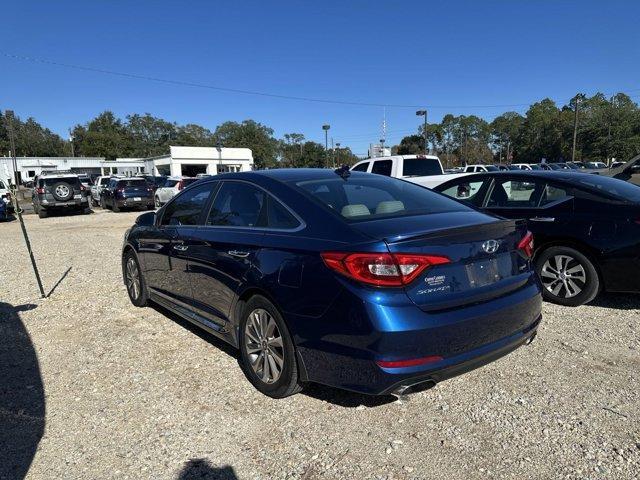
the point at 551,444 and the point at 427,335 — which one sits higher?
the point at 427,335

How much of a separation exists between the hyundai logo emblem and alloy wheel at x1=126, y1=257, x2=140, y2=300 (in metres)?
4.15

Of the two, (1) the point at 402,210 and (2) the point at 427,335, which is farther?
(1) the point at 402,210

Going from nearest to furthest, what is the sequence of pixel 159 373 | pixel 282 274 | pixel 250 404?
pixel 282 274 < pixel 250 404 < pixel 159 373

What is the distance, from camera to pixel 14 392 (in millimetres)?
3779

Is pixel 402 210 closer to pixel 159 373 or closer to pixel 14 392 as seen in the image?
pixel 159 373

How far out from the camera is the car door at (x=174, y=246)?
4477 millimetres

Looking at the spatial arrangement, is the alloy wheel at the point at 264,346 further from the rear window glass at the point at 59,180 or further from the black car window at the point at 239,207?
the rear window glass at the point at 59,180

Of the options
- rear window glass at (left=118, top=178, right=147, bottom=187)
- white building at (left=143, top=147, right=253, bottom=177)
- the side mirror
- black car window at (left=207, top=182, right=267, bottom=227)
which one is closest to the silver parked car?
rear window glass at (left=118, top=178, right=147, bottom=187)

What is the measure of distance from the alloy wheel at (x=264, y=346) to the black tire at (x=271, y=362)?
1 centimetres

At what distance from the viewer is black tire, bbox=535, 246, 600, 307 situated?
5.12 m

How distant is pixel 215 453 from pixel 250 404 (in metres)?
0.58

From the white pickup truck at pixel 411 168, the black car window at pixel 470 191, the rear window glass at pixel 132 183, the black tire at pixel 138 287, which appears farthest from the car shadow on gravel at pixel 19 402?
the rear window glass at pixel 132 183


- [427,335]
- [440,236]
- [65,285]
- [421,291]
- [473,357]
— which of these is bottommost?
[65,285]

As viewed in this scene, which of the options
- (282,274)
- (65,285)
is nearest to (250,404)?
(282,274)
